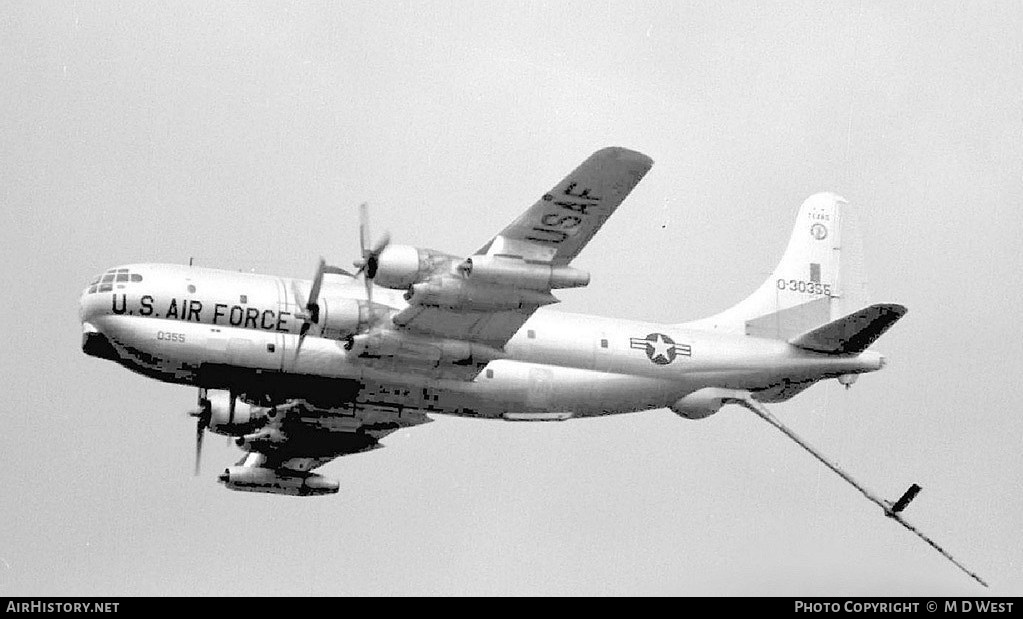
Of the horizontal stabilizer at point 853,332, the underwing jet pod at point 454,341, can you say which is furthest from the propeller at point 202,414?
the horizontal stabilizer at point 853,332

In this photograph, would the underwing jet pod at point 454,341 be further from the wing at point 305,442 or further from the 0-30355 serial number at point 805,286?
the 0-30355 serial number at point 805,286

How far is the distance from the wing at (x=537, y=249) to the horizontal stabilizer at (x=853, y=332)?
29.6ft

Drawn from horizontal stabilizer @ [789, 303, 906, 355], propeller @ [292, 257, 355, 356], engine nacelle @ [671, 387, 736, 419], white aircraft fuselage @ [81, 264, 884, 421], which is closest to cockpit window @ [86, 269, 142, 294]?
white aircraft fuselage @ [81, 264, 884, 421]

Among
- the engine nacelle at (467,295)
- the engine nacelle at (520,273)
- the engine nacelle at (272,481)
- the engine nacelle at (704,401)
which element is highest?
the engine nacelle at (520,273)

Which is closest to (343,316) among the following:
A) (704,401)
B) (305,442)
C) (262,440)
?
(305,442)

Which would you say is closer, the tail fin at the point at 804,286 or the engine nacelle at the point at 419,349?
the engine nacelle at the point at 419,349

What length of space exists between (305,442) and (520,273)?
Answer: 12.6m

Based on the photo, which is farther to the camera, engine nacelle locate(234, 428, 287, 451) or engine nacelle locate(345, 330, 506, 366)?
engine nacelle locate(234, 428, 287, 451)

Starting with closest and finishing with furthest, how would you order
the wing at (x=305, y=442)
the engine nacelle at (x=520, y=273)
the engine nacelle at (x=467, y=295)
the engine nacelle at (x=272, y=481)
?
1. the engine nacelle at (x=520, y=273)
2. the engine nacelle at (x=467, y=295)
3. the wing at (x=305, y=442)
4. the engine nacelle at (x=272, y=481)

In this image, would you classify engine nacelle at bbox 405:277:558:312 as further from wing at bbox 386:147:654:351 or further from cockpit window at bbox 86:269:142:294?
cockpit window at bbox 86:269:142:294

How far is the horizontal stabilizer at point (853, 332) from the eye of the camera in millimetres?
45562

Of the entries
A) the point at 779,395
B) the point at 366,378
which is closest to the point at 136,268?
the point at 366,378

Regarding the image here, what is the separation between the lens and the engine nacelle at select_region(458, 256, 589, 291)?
4031cm
